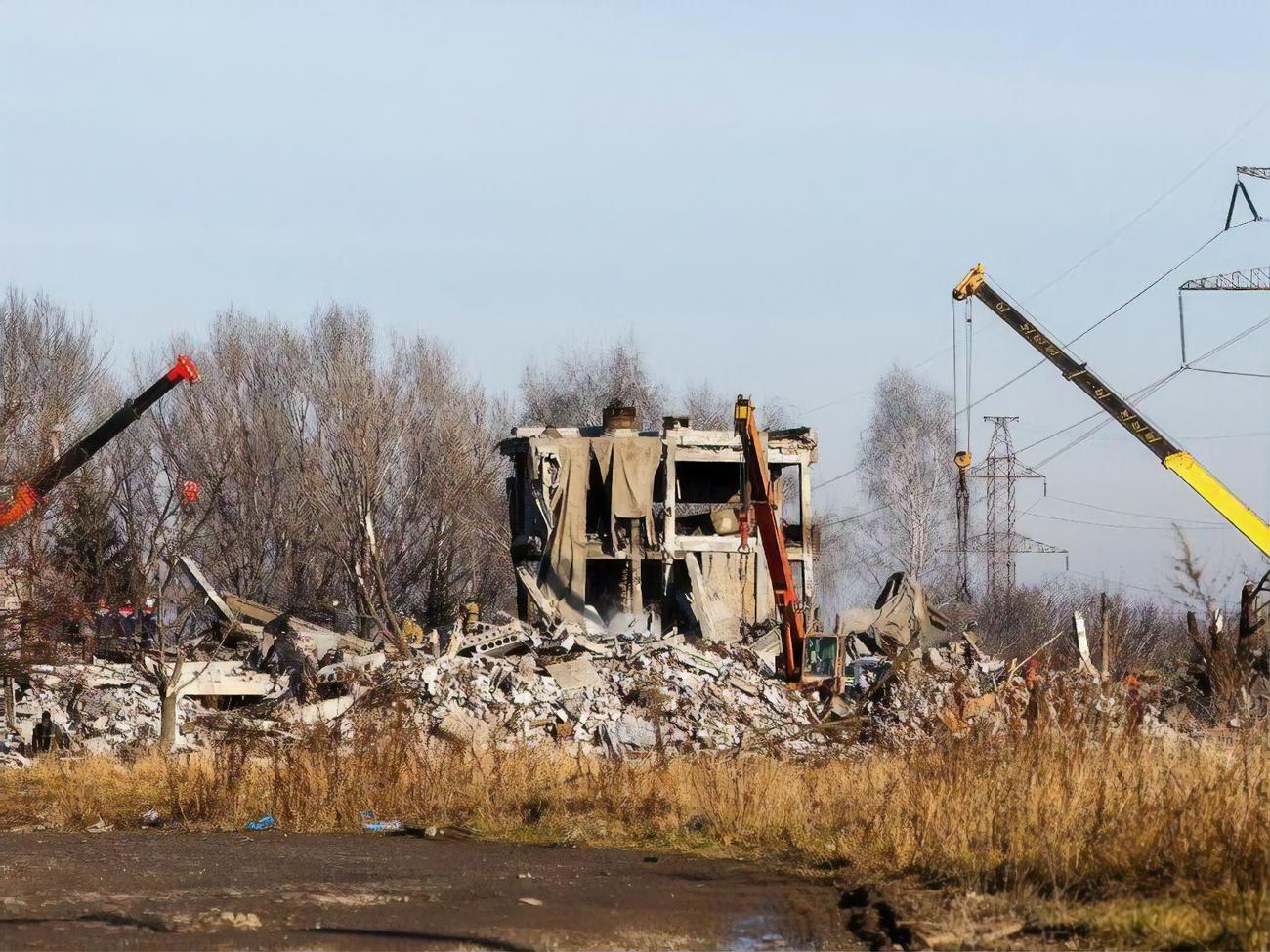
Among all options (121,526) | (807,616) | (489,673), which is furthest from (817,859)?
(121,526)

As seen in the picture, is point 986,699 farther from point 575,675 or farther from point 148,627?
point 148,627

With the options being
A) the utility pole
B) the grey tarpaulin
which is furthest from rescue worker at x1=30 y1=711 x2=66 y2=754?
the utility pole

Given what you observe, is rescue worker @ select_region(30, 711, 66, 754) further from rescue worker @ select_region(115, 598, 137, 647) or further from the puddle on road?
the puddle on road

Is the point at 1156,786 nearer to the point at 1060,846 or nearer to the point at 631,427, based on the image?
the point at 1060,846

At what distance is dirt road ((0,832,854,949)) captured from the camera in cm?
794

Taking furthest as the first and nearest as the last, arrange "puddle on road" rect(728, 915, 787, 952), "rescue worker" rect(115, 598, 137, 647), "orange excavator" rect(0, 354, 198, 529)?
"rescue worker" rect(115, 598, 137, 647), "orange excavator" rect(0, 354, 198, 529), "puddle on road" rect(728, 915, 787, 952)

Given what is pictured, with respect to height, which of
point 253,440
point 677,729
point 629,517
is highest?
point 253,440

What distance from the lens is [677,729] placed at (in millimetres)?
20219

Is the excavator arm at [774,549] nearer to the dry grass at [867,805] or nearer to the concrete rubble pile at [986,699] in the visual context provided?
the concrete rubble pile at [986,699]

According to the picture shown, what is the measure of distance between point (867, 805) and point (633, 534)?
67.5 feet

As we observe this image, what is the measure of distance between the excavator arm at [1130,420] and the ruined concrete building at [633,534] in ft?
26.7

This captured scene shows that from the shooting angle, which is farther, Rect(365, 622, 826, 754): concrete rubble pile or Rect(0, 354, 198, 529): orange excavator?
Rect(365, 622, 826, 754): concrete rubble pile

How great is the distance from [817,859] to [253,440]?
39.0 metres

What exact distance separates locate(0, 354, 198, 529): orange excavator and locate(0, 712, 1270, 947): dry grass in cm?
290
